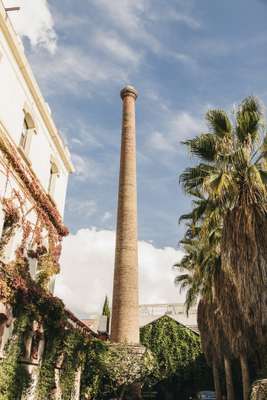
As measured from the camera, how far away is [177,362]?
117ft

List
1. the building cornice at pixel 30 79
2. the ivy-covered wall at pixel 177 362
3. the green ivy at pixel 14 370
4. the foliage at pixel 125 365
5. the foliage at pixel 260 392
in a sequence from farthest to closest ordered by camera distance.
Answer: the ivy-covered wall at pixel 177 362, the foliage at pixel 125 365, the building cornice at pixel 30 79, the green ivy at pixel 14 370, the foliage at pixel 260 392

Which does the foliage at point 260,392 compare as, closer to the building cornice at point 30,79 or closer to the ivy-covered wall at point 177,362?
the building cornice at point 30,79

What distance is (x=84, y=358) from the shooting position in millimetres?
20219

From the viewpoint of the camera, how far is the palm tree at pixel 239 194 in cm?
1095

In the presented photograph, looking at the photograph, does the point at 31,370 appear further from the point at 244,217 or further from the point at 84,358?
the point at 244,217

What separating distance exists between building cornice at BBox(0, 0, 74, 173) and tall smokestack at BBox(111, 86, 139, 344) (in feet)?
27.9

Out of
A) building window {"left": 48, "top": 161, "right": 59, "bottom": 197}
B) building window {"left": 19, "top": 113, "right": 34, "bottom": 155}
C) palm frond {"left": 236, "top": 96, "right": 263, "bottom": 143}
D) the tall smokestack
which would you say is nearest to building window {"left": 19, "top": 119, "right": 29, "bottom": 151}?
building window {"left": 19, "top": 113, "right": 34, "bottom": 155}

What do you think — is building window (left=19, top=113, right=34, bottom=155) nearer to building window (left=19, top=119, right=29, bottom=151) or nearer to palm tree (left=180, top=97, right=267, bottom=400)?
building window (left=19, top=119, right=29, bottom=151)

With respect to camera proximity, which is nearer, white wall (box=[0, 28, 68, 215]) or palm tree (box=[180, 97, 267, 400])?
palm tree (box=[180, 97, 267, 400])

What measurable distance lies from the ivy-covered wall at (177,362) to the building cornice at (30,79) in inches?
890

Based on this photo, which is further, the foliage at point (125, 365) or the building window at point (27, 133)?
the foliage at point (125, 365)

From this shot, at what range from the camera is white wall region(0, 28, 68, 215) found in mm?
13889

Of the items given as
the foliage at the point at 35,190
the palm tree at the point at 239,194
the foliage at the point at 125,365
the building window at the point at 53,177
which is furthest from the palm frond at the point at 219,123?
the foliage at the point at 125,365

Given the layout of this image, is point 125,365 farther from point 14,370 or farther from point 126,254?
point 14,370
